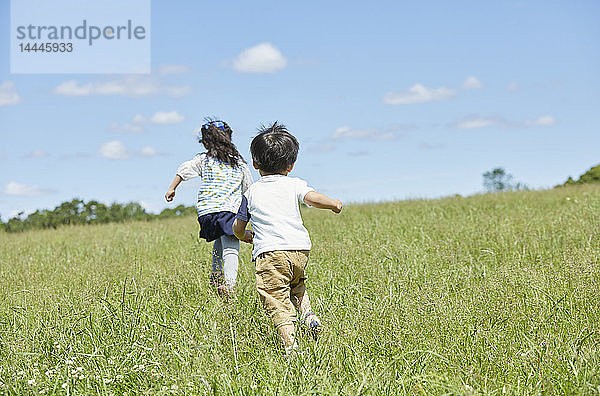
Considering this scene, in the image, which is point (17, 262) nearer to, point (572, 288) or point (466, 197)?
point (572, 288)

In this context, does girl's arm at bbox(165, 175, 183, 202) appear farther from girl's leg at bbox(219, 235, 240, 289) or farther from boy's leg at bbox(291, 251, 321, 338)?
boy's leg at bbox(291, 251, 321, 338)

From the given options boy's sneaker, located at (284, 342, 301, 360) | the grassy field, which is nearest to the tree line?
the grassy field

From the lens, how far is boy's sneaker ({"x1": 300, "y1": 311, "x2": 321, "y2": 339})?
403cm

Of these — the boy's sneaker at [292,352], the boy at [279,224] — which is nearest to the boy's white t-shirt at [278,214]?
the boy at [279,224]

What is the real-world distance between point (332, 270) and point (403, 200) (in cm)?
741

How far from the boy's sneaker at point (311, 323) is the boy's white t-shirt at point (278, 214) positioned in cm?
49

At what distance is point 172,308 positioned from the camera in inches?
196

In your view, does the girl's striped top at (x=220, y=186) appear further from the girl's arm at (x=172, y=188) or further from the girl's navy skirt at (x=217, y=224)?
the girl's arm at (x=172, y=188)

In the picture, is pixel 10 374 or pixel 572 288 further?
pixel 572 288

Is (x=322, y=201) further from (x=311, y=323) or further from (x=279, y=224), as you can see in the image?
(x=311, y=323)

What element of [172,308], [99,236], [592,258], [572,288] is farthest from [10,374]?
[99,236]

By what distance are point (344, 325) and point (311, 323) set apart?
0.23 metres

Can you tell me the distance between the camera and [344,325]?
4000 millimetres

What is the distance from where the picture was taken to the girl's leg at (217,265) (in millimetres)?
5461
